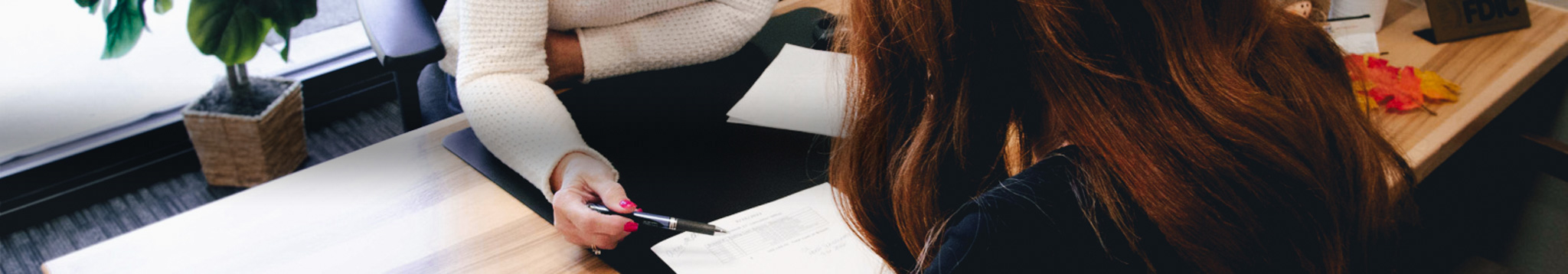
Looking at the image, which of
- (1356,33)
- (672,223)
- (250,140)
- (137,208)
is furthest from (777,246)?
(137,208)

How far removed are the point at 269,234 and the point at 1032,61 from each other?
71 centimetres

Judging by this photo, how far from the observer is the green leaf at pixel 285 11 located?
62.1 inches

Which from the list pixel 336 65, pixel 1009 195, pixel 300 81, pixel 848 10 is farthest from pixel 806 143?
pixel 336 65

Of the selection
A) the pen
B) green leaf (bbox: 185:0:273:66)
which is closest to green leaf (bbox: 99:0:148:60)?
green leaf (bbox: 185:0:273:66)

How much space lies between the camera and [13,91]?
6.26 feet

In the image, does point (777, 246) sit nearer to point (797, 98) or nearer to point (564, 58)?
point (797, 98)

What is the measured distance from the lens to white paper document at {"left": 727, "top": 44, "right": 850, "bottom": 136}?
1049mm

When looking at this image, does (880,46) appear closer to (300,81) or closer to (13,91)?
(300,81)

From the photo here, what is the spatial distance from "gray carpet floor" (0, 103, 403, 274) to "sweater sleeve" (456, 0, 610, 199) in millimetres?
998

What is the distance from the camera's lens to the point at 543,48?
114 cm

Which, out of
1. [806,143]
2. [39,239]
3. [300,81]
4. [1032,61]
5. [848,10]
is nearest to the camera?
[1032,61]

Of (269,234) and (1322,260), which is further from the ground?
(269,234)

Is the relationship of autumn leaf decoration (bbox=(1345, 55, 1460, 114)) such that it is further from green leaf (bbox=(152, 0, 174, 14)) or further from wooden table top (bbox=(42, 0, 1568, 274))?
green leaf (bbox=(152, 0, 174, 14))

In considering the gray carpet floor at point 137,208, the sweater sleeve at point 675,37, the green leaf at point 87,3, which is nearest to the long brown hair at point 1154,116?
the sweater sleeve at point 675,37
